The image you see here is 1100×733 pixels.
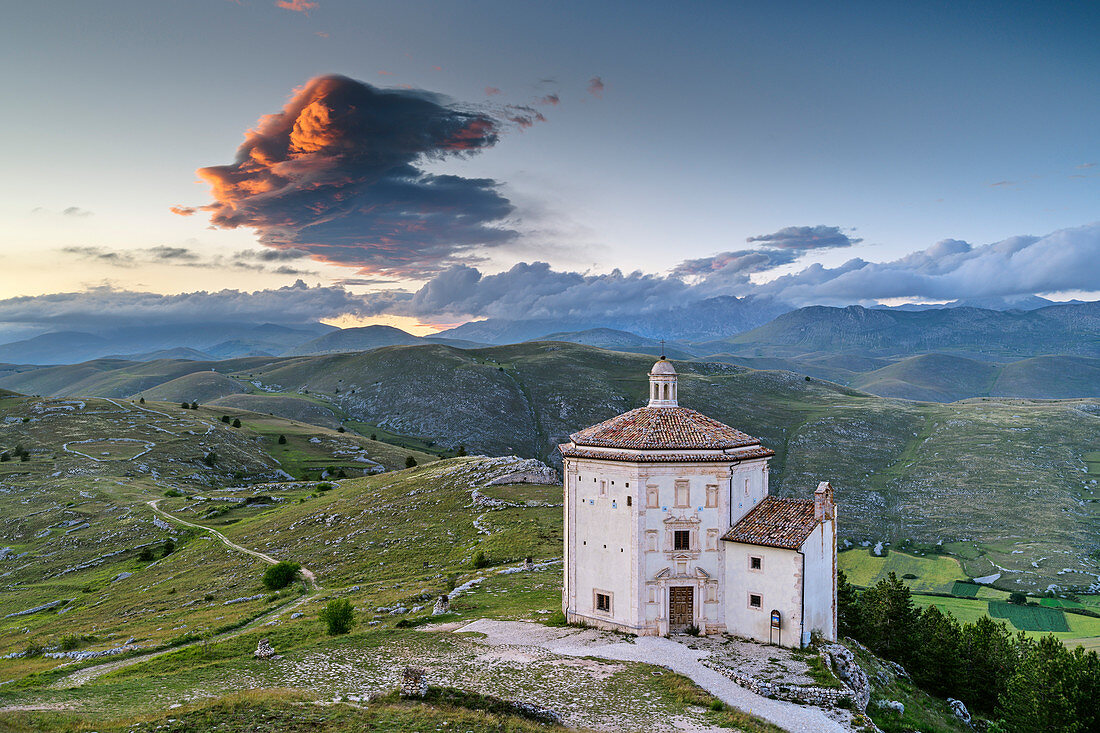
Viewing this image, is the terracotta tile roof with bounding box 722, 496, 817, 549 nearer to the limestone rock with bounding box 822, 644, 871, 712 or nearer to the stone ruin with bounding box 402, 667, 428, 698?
the limestone rock with bounding box 822, 644, 871, 712

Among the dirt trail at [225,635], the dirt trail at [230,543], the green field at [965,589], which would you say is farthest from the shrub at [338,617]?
the green field at [965,589]

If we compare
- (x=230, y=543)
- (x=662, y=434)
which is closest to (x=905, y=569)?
(x=662, y=434)

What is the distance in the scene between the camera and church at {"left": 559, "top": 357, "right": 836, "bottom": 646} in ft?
119

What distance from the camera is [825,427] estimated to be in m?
188

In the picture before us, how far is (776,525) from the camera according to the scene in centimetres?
3741

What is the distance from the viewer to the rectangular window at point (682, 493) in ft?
123

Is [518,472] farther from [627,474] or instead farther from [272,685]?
[272,685]

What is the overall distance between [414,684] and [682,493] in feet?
61.4

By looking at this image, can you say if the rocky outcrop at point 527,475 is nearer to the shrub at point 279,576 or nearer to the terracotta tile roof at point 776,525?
the shrub at point 279,576

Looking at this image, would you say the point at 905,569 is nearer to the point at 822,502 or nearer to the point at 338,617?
the point at 822,502

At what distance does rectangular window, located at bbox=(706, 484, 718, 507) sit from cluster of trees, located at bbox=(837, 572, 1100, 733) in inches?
859

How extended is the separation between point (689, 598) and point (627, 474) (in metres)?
8.40

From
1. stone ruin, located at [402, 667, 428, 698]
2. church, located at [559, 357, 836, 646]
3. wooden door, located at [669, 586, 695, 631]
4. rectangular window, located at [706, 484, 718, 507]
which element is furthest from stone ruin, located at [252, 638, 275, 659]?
rectangular window, located at [706, 484, 718, 507]

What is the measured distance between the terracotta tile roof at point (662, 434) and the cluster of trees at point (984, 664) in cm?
2218
